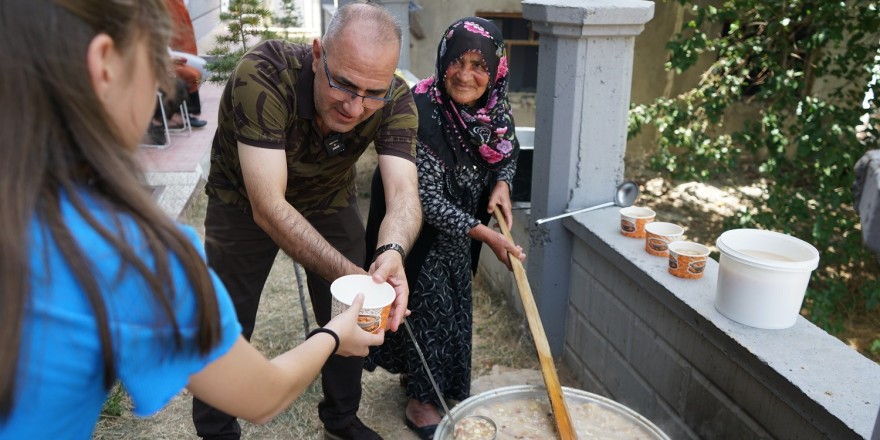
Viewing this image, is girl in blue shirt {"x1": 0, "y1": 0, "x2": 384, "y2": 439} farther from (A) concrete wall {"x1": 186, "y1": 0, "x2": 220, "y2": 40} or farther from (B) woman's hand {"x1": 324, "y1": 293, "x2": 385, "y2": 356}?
(A) concrete wall {"x1": 186, "y1": 0, "x2": 220, "y2": 40}

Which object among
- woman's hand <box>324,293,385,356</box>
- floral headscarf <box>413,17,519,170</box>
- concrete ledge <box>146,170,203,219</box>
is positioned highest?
floral headscarf <box>413,17,519,170</box>

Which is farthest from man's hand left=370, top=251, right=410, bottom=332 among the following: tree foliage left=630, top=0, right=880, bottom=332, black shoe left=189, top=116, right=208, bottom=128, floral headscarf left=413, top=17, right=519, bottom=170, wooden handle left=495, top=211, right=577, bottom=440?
black shoe left=189, top=116, right=208, bottom=128

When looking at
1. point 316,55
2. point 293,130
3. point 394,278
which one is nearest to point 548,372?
point 394,278

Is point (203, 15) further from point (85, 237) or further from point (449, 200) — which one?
point (85, 237)

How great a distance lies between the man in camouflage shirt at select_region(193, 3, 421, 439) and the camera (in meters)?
2.21

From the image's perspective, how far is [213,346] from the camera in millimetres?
1088

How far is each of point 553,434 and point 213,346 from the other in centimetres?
127

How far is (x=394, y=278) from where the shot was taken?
2.20 m

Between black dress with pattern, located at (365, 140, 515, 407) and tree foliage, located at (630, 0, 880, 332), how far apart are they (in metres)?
2.10

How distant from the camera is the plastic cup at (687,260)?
2.56m

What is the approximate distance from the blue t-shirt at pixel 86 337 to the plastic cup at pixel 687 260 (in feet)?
6.26

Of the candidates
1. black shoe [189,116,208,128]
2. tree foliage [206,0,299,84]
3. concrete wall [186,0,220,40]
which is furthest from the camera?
concrete wall [186,0,220,40]

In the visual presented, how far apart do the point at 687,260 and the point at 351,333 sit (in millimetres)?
1445

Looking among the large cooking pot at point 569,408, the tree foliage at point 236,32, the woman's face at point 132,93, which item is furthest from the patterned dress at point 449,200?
the tree foliage at point 236,32
